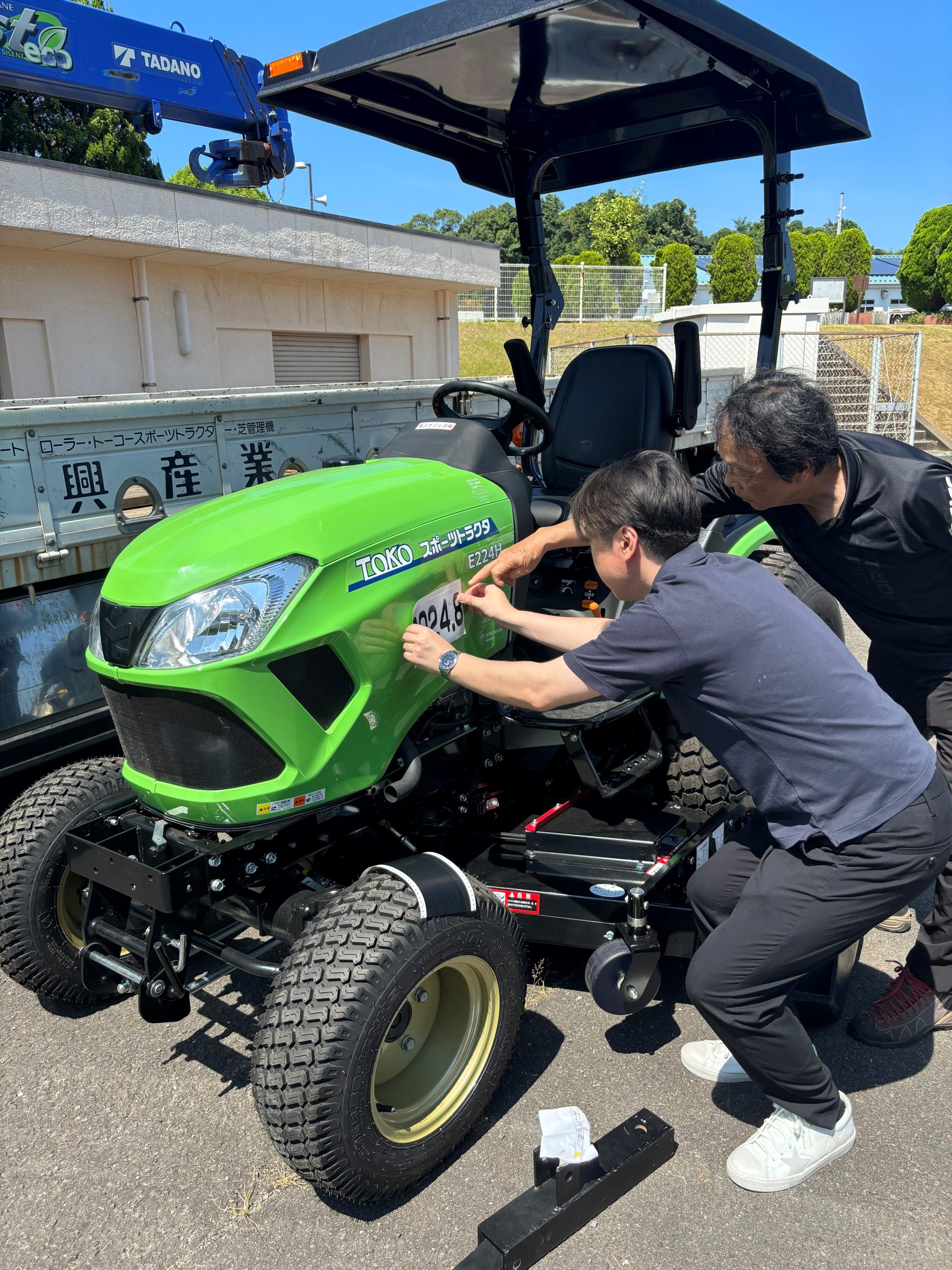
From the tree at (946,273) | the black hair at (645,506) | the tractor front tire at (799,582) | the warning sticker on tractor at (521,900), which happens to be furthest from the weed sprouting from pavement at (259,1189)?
the tree at (946,273)

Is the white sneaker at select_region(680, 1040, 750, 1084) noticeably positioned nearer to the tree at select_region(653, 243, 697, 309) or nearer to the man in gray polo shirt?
the man in gray polo shirt

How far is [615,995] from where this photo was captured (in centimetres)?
249

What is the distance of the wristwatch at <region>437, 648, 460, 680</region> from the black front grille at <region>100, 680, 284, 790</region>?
424 millimetres

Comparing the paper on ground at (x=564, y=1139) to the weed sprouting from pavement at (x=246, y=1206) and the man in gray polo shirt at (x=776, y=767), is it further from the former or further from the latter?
the weed sprouting from pavement at (x=246, y=1206)

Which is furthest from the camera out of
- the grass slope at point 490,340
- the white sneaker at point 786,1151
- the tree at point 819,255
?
the tree at point 819,255

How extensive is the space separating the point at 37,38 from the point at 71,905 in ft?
22.5

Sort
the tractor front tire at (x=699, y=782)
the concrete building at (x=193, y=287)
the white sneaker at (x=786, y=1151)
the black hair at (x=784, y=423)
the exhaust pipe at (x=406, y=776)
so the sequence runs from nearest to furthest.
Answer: the white sneaker at (x=786, y=1151) → the exhaust pipe at (x=406, y=776) → the black hair at (x=784, y=423) → the tractor front tire at (x=699, y=782) → the concrete building at (x=193, y=287)

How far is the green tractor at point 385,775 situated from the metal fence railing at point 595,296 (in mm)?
23935

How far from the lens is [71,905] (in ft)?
9.39

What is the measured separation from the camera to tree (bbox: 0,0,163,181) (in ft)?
72.8

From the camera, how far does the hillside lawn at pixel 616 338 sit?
2042 cm

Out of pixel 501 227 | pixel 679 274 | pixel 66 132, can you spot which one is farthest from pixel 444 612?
pixel 501 227

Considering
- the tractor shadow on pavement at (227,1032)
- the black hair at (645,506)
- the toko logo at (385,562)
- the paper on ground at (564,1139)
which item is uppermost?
the black hair at (645,506)

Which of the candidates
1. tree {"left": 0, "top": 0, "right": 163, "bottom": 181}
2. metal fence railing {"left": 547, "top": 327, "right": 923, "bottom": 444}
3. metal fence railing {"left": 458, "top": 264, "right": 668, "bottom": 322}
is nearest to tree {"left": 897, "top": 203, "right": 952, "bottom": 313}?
metal fence railing {"left": 458, "top": 264, "right": 668, "bottom": 322}
